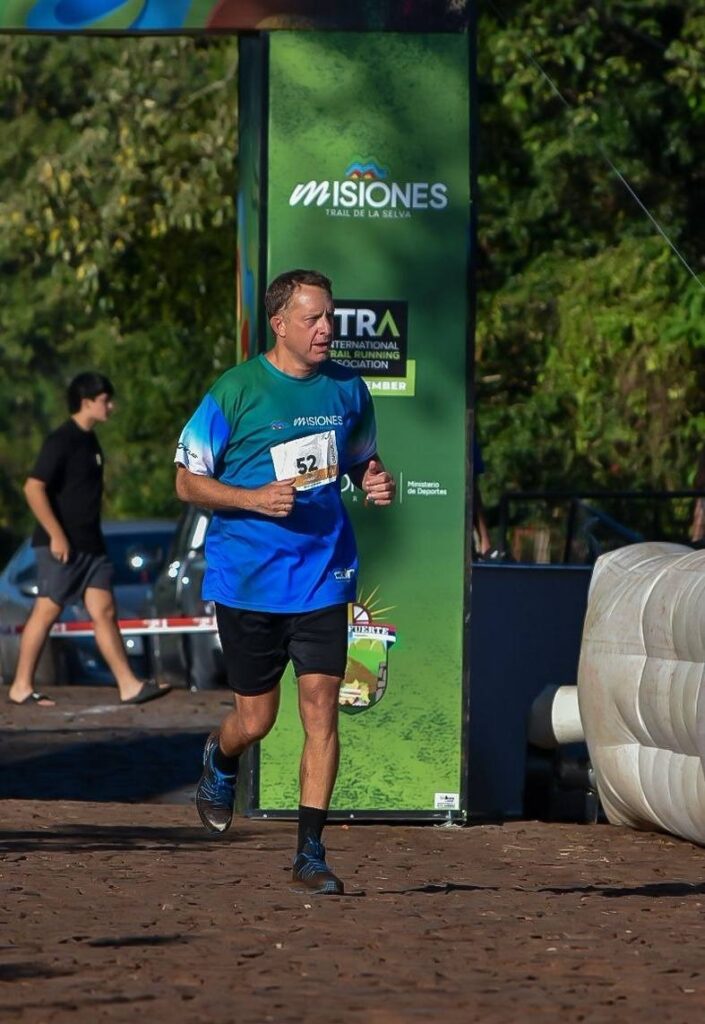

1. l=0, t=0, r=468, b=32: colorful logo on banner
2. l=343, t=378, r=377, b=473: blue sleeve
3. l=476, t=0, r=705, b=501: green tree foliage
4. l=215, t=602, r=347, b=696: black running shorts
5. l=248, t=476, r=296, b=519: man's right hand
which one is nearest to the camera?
l=248, t=476, r=296, b=519: man's right hand

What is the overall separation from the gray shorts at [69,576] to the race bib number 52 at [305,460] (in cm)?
700

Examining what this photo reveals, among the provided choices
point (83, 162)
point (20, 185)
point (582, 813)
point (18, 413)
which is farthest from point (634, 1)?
point (18, 413)

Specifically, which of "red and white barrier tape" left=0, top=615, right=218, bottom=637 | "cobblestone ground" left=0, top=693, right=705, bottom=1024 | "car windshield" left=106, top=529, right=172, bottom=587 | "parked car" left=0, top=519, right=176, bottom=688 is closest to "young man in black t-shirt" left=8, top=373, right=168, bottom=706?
"red and white barrier tape" left=0, top=615, right=218, bottom=637

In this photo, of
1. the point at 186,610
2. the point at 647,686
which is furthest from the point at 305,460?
the point at 186,610

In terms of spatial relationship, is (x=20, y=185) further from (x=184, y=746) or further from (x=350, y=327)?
(x=350, y=327)

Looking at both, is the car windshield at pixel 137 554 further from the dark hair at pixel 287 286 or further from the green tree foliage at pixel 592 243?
the dark hair at pixel 287 286

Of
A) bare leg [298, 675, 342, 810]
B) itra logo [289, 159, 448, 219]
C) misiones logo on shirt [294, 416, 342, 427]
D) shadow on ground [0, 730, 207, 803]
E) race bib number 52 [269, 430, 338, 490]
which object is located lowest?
shadow on ground [0, 730, 207, 803]

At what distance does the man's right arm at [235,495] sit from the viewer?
7.22 meters

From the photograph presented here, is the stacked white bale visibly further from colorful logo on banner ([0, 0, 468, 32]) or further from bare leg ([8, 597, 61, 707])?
bare leg ([8, 597, 61, 707])

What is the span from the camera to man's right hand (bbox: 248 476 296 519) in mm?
7211

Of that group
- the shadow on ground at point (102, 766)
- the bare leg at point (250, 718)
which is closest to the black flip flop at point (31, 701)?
the shadow on ground at point (102, 766)

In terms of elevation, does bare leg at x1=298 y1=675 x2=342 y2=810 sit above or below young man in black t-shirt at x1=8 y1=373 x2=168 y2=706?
below

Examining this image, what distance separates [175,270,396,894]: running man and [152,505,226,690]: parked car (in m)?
8.61

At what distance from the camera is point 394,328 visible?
9.24 meters
